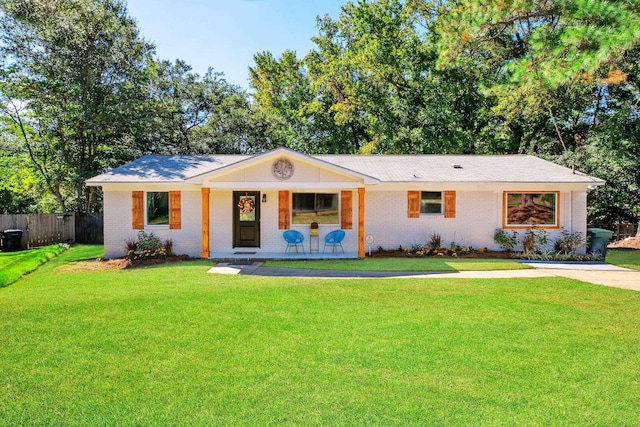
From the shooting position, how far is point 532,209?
47.3 ft

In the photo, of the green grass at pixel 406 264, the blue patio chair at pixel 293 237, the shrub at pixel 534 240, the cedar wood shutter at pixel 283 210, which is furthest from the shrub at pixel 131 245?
the shrub at pixel 534 240

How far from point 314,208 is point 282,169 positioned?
1728 millimetres

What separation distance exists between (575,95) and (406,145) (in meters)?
8.54

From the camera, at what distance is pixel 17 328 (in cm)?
602

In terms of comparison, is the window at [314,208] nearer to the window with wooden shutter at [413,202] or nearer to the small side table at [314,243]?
the small side table at [314,243]

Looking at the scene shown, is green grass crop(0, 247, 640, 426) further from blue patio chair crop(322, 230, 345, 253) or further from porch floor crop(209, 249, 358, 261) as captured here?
blue patio chair crop(322, 230, 345, 253)

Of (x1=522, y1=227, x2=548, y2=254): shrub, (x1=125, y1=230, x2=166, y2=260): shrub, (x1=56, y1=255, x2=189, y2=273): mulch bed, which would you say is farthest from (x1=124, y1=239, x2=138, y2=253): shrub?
(x1=522, y1=227, x2=548, y2=254): shrub

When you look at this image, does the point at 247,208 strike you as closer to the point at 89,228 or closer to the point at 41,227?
the point at 89,228

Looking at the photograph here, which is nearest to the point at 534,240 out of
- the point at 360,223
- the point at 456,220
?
the point at 456,220

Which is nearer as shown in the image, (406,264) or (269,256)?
(406,264)

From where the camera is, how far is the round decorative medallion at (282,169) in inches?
530

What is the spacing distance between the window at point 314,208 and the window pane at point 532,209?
585 cm

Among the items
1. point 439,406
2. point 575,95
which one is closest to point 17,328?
point 439,406

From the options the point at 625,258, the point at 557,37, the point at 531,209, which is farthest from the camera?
the point at 531,209
